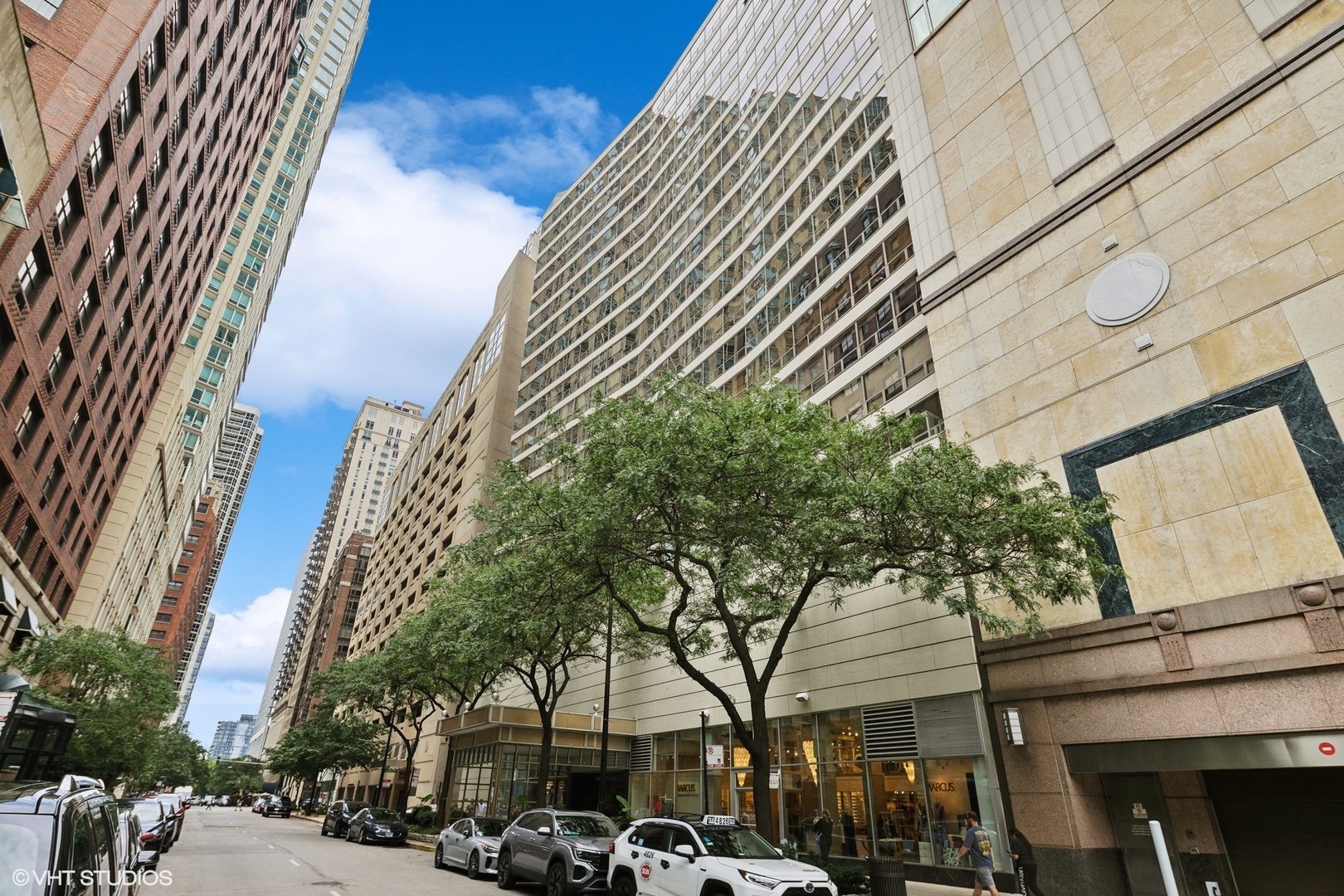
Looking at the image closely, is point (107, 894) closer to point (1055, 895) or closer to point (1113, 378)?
point (1055, 895)

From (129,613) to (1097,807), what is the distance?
71470mm

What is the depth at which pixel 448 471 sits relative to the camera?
213 ft

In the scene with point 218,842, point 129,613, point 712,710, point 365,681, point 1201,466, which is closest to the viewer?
point 1201,466

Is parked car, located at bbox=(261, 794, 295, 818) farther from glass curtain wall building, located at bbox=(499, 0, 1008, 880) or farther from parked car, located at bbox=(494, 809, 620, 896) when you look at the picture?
parked car, located at bbox=(494, 809, 620, 896)

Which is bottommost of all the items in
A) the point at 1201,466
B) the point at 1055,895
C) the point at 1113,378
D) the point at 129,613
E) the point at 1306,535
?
→ the point at 1055,895

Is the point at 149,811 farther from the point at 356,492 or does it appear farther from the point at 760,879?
the point at 356,492

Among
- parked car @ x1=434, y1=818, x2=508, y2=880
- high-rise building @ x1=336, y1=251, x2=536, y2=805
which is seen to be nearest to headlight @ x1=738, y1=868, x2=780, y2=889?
parked car @ x1=434, y1=818, x2=508, y2=880

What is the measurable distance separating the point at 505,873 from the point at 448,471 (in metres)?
52.4

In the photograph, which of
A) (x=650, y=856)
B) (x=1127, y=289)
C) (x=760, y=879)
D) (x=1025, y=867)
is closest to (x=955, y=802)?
(x=1025, y=867)

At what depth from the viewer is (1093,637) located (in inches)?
622

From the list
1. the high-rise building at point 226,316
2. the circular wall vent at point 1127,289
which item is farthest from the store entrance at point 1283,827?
the high-rise building at point 226,316

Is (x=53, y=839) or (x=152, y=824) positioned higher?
(x=53, y=839)

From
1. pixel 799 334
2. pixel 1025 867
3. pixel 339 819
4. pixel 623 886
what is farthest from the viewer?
pixel 339 819

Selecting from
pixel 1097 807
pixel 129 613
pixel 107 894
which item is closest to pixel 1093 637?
pixel 1097 807
